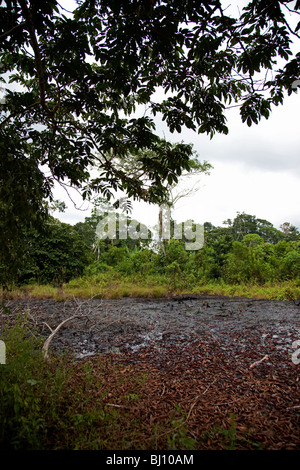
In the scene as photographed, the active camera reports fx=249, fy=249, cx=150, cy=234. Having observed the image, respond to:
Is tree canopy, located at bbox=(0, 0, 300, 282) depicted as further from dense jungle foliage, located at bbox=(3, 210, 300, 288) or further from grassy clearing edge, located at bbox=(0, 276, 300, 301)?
dense jungle foliage, located at bbox=(3, 210, 300, 288)

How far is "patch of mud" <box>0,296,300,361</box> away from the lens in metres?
3.03

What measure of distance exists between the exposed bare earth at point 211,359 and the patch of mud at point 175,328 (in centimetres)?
1

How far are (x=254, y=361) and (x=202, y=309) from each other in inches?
101

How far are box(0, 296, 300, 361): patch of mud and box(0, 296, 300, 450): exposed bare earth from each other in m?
0.01

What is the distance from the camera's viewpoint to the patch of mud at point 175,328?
3.03m

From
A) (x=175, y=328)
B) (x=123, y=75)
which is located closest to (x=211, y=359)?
(x=175, y=328)

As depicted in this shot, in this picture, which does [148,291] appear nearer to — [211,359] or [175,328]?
[175,328]

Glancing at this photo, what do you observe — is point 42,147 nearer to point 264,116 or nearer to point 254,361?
point 264,116

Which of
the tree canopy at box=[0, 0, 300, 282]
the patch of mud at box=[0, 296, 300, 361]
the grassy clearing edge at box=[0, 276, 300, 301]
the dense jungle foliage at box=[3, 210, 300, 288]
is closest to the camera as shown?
the tree canopy at box=[0, 0, 300, 282]

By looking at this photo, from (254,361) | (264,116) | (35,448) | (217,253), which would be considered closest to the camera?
(35,448)

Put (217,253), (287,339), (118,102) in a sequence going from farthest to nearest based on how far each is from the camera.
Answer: (217,253), (287,339), (118,102)

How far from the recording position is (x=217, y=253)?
32.9 feet

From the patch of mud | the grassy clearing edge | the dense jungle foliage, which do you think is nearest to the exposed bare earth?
the patch of mud
